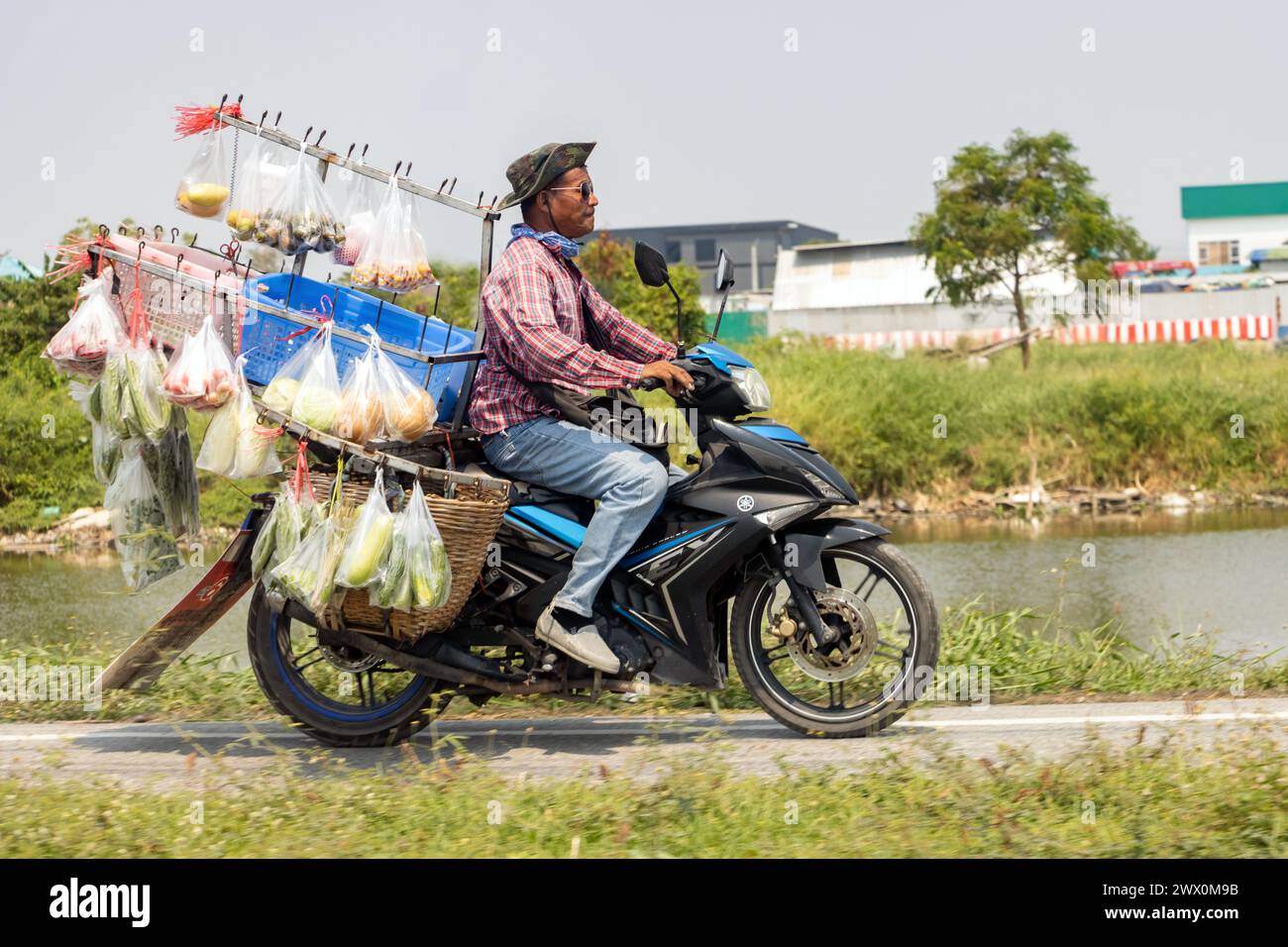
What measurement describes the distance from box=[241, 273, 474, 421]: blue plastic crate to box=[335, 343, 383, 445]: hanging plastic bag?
0.17 metres

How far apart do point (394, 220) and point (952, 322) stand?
35.2 metres

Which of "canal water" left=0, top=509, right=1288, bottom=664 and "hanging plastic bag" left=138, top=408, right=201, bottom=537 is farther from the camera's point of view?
"canal water" left=0, top=509, right=1288, bottom=664

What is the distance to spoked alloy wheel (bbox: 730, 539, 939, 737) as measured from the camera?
5223 mm

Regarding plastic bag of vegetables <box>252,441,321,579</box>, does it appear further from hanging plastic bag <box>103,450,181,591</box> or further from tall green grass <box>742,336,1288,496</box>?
tall green grass <box>742,336,1288,496</box>

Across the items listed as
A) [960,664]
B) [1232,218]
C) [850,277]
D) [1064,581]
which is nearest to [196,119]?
[960,664]

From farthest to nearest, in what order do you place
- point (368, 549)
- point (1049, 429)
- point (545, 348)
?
1. point (1049, 429)
2. point (545, 348)
3. point (368, 549)

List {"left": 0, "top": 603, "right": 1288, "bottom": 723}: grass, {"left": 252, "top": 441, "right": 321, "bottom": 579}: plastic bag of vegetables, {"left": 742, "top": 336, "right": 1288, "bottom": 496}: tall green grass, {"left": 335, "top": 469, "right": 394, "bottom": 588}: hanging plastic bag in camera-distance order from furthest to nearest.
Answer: {"left": 742, "top": 336, "right": 1288, "bottom": 496}: tall green grass < {"left": 0, "top": 603, "right": 1288, "bottom": 723}: grass < {"left": 252, "top": 441, "right": 321, "bottom": 579}: plastic bag of vegetables < {"left": 335, "top": 469, "right": 394, "bottom": 588}: hanging plastic bag

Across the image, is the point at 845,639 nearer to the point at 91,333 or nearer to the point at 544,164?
the point at 544,164

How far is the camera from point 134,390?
514cm

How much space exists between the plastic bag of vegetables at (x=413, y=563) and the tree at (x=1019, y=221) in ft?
68.0

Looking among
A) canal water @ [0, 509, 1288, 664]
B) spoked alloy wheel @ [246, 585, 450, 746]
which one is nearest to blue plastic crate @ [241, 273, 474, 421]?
spoked alloy wheel @ [246, 585, 450, 746]

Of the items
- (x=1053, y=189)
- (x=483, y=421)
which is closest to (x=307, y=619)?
(x=483, y=421)

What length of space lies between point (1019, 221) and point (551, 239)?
20190 mm

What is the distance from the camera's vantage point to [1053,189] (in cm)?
2402
